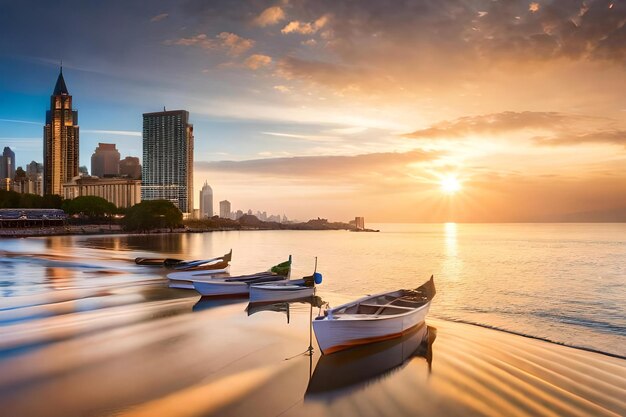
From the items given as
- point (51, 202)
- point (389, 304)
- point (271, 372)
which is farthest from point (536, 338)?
point (51, 202)

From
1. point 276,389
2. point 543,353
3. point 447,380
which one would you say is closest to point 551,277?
point 543,353

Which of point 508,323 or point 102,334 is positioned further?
point 508,323

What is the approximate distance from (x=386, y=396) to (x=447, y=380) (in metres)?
3.10

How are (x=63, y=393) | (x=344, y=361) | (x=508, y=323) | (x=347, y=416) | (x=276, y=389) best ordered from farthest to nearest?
1. (x=508, y=323)
2. (x=344, y=361)
3. (x=276, y=389)
4. (x=63, y=393)
5. (x=347, y=416)

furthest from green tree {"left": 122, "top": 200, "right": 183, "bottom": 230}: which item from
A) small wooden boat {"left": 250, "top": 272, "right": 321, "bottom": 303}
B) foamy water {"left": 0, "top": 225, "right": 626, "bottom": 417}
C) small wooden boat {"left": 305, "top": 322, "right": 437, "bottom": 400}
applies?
small wooden boat {"left": 305, "top": 322, "right": 437, "bottom": 400}

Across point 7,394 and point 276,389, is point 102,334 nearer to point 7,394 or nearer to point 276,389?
point 7,394

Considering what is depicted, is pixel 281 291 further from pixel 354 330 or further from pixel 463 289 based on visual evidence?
pixel 463 289

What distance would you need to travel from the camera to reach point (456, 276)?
58719mm

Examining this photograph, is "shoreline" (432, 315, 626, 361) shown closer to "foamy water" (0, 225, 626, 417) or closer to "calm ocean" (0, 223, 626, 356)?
"calm ocean" (0, 223, 626, 356)

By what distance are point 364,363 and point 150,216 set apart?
538 feet

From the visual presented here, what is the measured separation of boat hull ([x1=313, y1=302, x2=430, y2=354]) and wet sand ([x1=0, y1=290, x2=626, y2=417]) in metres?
0.52

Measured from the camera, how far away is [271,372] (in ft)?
59.0

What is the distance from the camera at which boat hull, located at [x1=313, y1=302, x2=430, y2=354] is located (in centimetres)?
1991

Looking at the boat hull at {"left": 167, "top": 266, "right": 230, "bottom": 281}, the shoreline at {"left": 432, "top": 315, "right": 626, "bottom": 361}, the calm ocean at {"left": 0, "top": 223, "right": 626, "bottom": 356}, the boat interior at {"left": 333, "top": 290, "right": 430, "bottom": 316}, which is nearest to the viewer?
the shoreline at {"left": 432, "top": 315, "right": 626, "bottom": 361}
